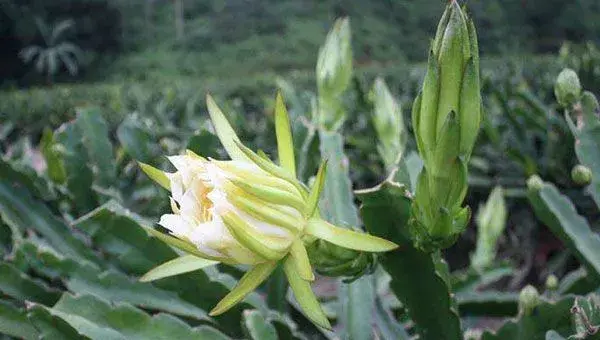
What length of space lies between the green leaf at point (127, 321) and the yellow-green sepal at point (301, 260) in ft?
0.79

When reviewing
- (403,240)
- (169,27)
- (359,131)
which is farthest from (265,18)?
(403,240)

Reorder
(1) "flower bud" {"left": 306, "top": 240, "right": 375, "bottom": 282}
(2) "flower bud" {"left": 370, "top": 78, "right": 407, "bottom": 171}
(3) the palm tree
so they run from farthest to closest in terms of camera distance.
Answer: (3) the palm tree, (2) "flower bud" {"left": 370, "top": 78, "right": 407, "bottom": 171}, (1) "flower bud" {"left": 306, "top": 240, "right": 375, "bottom": 282}

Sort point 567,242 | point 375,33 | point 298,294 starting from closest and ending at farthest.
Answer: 1. point 298,294
2. point 567,242
3. point 375,33

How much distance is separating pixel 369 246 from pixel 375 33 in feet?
67.7

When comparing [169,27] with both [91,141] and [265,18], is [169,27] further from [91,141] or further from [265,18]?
[91,141]

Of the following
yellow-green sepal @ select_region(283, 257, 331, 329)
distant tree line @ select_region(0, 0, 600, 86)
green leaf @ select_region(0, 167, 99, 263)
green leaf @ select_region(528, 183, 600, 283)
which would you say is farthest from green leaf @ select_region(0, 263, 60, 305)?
distant tree line @ select_region(0, 0, 600, 86)

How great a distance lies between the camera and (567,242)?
33.6 inches

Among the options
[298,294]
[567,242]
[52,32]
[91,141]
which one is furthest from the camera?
[52,32]

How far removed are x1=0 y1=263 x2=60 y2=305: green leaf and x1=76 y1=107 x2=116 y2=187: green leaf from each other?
1.21ft

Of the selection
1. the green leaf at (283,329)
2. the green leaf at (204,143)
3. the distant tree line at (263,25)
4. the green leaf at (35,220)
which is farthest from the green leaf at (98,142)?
the distant tree line at (263,25)

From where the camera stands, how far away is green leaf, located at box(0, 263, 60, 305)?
90 cm

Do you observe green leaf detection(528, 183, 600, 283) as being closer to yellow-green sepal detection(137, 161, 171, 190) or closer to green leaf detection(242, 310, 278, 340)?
Result: green leaf detection(242, 310, 278, 340)

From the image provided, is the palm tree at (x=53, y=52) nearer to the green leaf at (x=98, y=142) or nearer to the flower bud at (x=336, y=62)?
the green leaf at (x=98, y=142)

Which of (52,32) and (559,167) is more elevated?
(559,167)
